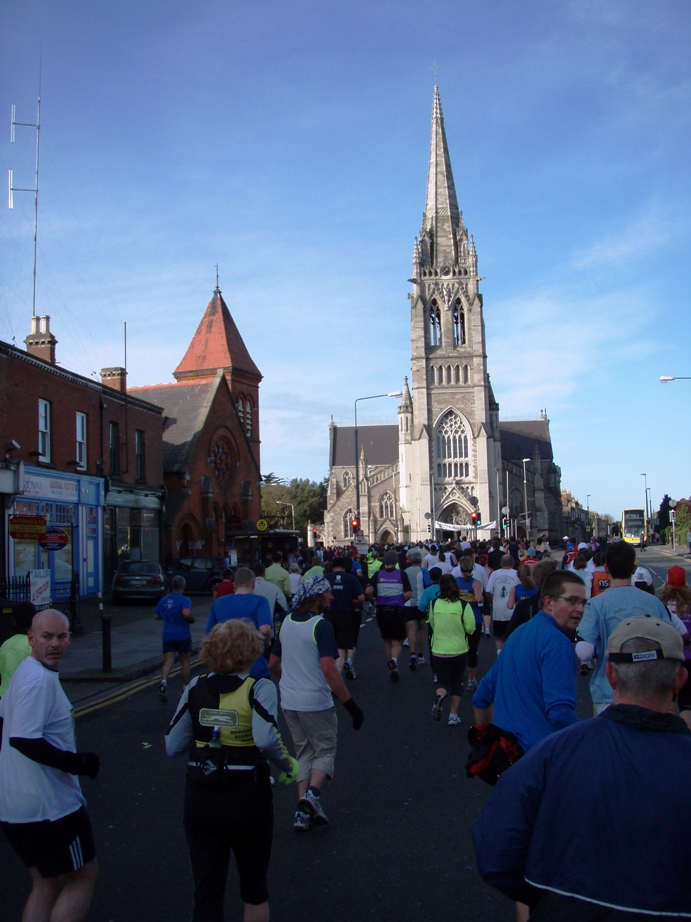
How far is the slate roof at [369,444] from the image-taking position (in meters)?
102

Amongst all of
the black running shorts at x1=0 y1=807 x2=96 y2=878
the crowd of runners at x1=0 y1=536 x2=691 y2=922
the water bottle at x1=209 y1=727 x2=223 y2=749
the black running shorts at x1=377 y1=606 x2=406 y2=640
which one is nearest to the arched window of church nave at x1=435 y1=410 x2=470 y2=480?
the black running shorts at x1=377 y1=606 x2=406 y2=640

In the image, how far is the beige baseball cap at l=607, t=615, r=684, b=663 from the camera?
2280mm

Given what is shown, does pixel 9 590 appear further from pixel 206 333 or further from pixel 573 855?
pixel 206 333

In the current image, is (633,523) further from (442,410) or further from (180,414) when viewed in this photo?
(180,414)

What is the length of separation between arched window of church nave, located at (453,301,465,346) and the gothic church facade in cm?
9

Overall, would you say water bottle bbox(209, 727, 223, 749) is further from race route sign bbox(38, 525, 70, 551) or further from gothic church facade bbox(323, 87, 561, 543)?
gothic church facade bbox(323, 87, 561, 543)

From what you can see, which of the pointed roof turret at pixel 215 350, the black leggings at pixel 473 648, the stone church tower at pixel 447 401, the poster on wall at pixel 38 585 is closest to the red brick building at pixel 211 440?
the pointed roof turret at pixel 215 350

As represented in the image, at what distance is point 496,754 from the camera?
133 inches

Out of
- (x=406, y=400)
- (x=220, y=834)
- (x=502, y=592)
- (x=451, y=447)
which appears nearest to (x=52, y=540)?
(x=502, y=592)

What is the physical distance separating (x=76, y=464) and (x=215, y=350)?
62.8ft

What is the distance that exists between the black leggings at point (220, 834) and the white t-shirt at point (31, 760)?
58 cm

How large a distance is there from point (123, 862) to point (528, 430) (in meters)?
107

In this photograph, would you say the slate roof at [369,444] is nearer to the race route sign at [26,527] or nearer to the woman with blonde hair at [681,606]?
the race route sign at [26,527]

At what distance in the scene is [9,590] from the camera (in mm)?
17359
